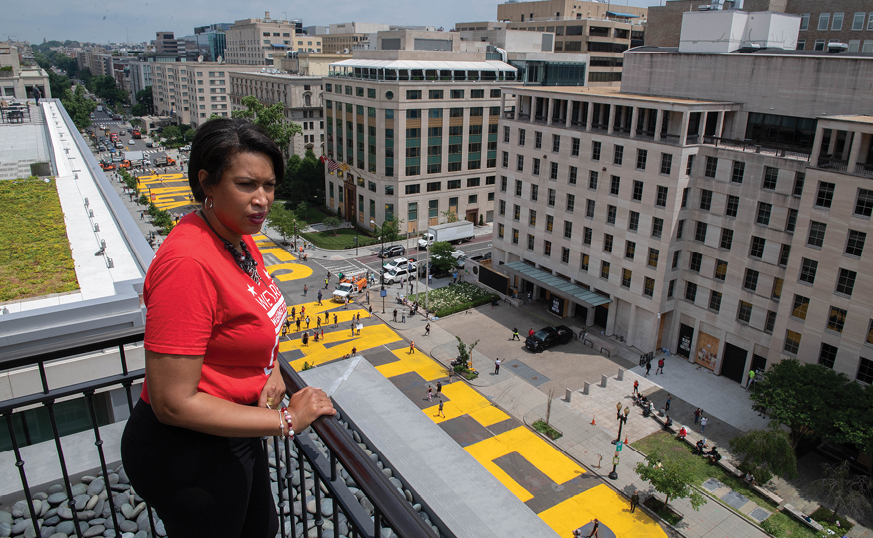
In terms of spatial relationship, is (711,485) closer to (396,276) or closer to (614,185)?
(614,185)

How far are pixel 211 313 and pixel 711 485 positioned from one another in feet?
117

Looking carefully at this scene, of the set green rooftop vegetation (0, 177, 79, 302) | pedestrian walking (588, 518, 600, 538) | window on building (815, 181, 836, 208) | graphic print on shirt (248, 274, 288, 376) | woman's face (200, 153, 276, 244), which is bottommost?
pedestrian walking (588, 518, 600, 538)

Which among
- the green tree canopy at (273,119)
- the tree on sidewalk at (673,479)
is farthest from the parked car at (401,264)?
the tree on sidewalk at (673,479)

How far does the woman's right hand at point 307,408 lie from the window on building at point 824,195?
39393 mm

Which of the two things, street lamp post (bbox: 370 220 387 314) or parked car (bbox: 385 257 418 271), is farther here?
parked car (bbox: 385 257 418 271)

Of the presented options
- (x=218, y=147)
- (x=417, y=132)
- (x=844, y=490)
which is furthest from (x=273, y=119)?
(x=218, y=147)

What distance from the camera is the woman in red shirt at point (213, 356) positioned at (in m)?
4.36

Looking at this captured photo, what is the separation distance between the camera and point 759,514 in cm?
3125

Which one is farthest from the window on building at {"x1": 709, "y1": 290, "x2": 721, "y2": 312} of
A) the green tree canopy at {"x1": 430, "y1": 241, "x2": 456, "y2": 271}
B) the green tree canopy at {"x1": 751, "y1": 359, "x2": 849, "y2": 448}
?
the green tree canopy at {"x1": 430, "y1": 241, "x2": 456, "y2": 271}

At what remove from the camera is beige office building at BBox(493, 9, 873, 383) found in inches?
1415

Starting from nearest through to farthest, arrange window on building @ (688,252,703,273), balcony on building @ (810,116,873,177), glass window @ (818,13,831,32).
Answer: balcony on building @ (810,116,873,177) → window on building @ (688,252,703,273) → glass window @ (818,13,831,32)

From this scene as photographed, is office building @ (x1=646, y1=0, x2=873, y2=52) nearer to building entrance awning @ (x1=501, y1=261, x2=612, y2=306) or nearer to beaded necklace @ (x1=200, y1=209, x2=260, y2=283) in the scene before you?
building entrance awning @ (x1=501, y1=261, x2=612, y2=306)

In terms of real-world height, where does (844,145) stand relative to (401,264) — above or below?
above

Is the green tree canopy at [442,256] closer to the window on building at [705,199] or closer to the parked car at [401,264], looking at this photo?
the parked car at [401,264]
